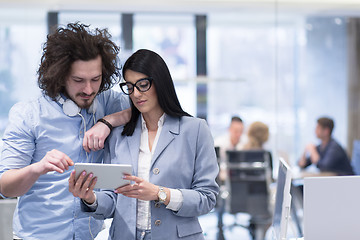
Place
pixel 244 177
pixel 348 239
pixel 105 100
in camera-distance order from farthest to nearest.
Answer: pixel 244 177
pixel 105 100
pixel 348 239

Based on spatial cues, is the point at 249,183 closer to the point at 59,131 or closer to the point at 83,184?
the point at 59,131

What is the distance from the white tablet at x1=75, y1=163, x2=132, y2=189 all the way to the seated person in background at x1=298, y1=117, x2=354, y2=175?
4.54m

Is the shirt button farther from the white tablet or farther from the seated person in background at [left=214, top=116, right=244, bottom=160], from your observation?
the seated person in background at [left=214, top=116, right=244, bottom=160]

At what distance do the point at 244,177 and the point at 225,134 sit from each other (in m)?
1.01

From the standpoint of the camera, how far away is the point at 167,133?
2.01 meters

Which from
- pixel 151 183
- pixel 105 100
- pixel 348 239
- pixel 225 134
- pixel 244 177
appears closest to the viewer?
pixel 151 183

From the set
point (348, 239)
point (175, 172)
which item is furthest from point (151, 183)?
point (348, 239)

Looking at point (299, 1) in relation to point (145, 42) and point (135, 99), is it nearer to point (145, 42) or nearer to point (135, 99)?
point (145, 42)

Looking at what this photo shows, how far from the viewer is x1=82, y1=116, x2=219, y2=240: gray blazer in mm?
1923

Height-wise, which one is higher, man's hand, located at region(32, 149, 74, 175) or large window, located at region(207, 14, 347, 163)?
large window, located at region(207, 14, 347, 163)

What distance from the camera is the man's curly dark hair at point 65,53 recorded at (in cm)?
196

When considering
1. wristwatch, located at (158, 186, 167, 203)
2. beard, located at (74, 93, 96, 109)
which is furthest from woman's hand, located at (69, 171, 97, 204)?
beard, located at (74, 93, 96, 109)

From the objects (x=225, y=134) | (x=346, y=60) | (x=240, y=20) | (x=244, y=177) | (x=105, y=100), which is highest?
(x=240, y=20)

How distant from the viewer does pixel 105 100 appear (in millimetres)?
2264
